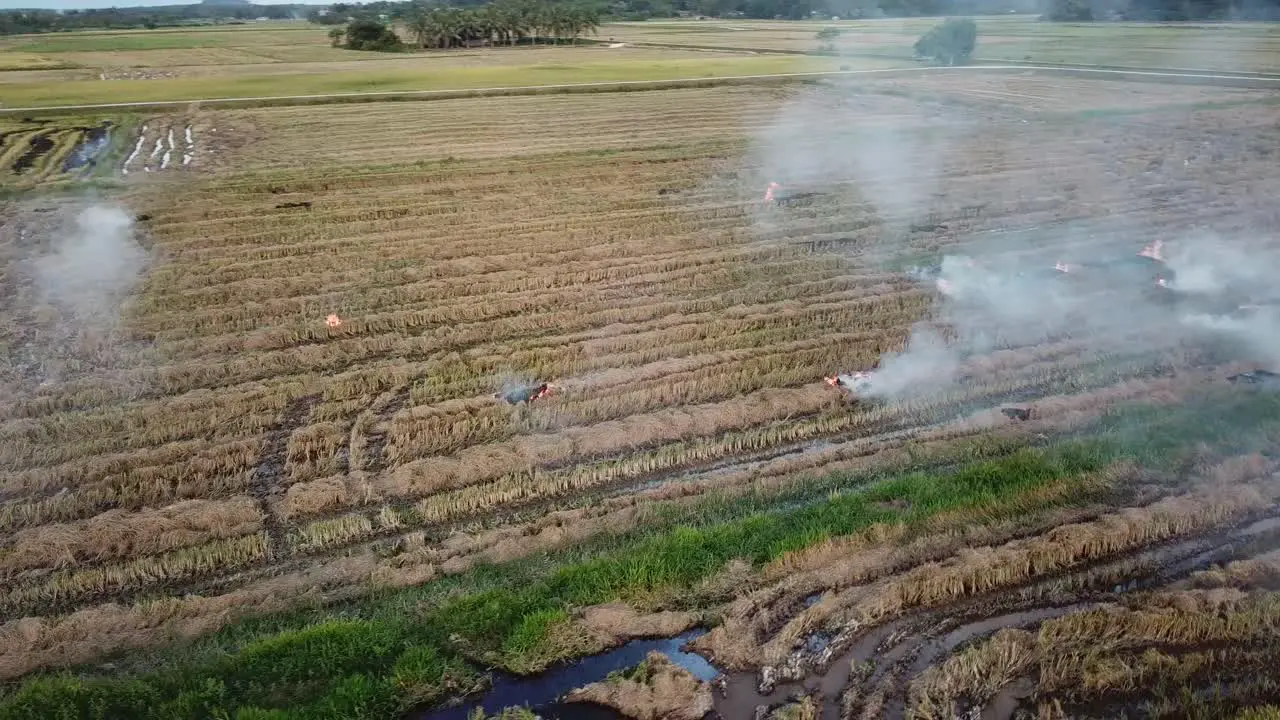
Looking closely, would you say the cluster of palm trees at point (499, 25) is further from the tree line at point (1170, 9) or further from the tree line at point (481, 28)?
the tree line at point (1170, 9)

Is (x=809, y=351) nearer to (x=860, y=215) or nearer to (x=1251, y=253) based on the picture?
(x=860, y=215)

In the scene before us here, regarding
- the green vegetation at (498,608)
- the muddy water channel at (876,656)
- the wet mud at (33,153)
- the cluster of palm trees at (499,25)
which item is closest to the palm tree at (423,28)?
the cluster of palm trees at (499,25)

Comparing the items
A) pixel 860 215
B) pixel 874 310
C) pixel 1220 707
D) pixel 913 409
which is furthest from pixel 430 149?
pixel 1220 707

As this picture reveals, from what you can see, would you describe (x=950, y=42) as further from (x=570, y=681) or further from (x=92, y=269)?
(x=570, y=681)

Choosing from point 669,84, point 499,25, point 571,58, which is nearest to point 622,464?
point 669,84

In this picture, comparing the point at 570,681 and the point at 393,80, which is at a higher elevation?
the point at 393,80
